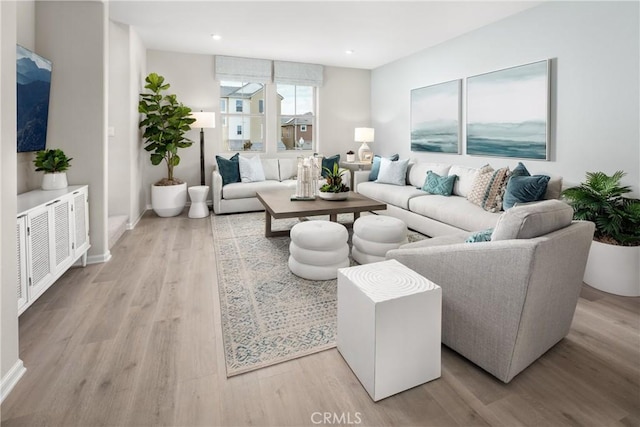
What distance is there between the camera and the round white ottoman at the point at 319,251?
2.78 m

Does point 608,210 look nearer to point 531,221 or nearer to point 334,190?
point 531,221

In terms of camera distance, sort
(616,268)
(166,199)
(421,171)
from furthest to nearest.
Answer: (166,199) → (421,171) → (616,268)

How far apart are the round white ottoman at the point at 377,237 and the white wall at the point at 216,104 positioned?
3767mm

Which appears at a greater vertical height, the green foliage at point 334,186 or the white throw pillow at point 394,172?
the white throw pillow at point 394,172

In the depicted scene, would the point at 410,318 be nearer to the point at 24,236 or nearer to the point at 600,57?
the point at 24,236

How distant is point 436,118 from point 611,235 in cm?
298

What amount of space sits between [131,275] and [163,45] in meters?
3.93

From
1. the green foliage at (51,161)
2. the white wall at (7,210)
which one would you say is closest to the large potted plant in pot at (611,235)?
the white wall at (7,210)

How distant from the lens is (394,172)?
17.1 feet

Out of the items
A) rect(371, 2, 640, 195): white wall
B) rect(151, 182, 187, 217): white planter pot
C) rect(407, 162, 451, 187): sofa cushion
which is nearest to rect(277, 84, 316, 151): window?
rect(151, 182, 187, 217): white planter pot

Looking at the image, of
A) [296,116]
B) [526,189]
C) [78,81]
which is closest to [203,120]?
[296,116]

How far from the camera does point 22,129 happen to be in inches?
101

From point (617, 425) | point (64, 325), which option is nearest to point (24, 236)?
point (64, 325)

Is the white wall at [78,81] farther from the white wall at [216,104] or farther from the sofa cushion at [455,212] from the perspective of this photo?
the sofa cushion at [455,212]
